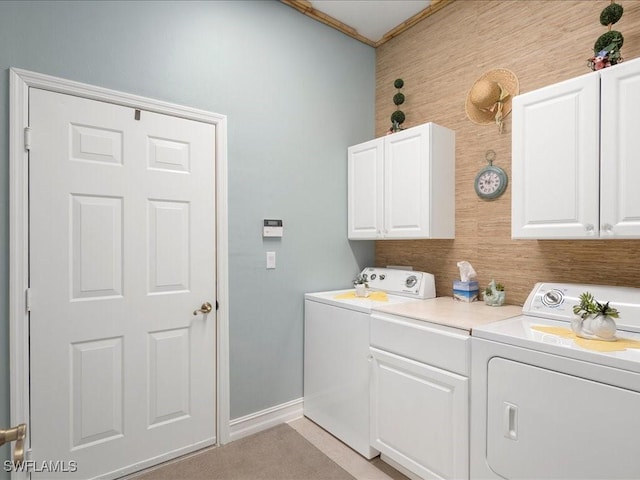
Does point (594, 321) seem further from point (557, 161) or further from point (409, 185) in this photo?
point (409, 185)

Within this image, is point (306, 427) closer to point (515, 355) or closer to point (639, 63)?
point (515, 355)

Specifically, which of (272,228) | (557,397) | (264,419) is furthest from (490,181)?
(264,419)

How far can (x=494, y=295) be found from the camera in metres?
2.19

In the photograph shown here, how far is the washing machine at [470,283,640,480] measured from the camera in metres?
1.25

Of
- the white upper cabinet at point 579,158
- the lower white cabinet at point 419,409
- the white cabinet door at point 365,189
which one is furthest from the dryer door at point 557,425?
the white cabinet door at point 365,189

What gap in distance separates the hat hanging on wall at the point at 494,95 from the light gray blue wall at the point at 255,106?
100 cm

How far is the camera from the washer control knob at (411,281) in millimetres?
2572

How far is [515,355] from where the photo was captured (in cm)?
150

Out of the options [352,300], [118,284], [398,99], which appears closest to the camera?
[118,284]

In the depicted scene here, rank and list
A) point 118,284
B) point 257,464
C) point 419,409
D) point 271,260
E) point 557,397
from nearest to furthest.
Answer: point 557,397, point 419,409, point 118,284, point 257,464, point 271,260

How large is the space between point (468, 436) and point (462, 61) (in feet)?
7.67

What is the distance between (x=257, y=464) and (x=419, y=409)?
102cm

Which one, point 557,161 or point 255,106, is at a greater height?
point 255,106
